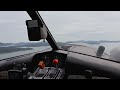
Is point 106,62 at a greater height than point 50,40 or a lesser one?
lesser

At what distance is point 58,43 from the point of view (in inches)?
224

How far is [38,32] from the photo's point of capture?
3812 millimetres
